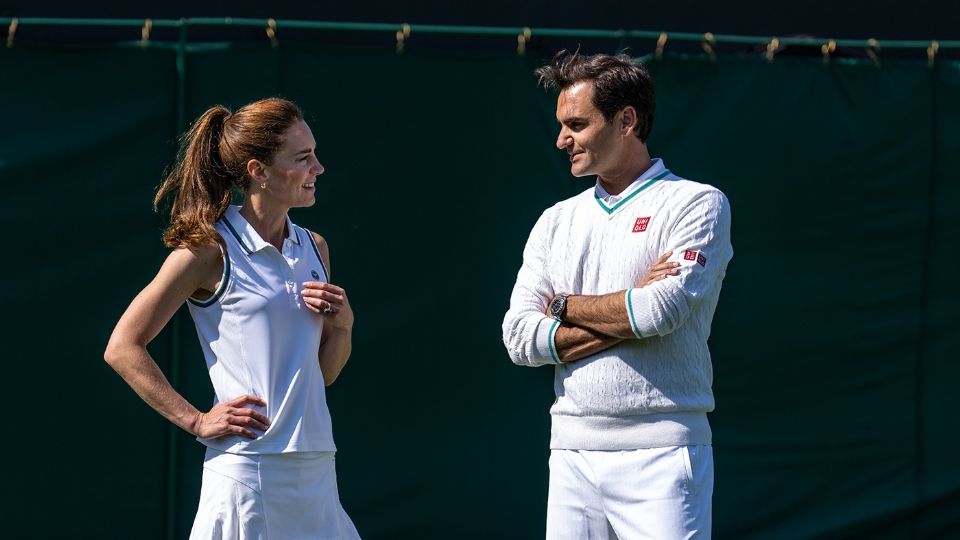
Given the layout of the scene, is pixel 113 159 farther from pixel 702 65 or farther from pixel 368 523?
pixel 702 65

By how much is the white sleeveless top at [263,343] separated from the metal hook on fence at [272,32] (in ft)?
6.13

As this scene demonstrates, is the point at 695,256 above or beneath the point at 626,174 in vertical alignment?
beneath

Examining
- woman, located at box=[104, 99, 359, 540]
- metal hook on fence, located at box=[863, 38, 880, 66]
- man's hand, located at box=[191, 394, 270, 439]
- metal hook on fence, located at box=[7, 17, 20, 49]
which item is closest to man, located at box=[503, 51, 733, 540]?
woman, located at box=[104, 99, 359, 540]

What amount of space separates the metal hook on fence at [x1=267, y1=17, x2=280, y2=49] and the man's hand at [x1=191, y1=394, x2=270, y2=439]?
2168 millimetres

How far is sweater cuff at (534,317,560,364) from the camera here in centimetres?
356

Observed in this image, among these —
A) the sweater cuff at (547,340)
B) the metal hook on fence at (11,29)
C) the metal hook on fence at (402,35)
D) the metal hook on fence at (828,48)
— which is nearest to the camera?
the sweater cuff at (547,340)

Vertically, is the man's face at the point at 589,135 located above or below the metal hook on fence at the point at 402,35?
below

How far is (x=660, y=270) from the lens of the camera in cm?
345

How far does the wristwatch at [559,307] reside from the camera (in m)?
3.57

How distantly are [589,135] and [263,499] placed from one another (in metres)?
1.27

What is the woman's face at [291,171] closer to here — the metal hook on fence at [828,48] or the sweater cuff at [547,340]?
the sweater cuff at [547,340]

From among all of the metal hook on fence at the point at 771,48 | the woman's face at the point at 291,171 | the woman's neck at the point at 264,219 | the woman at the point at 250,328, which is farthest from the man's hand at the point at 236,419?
the metal hook on fence at the point at 771,48

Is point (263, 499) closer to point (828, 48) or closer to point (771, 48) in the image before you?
point (771, 48)

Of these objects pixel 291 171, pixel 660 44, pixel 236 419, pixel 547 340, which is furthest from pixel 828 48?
pixel 236 419
